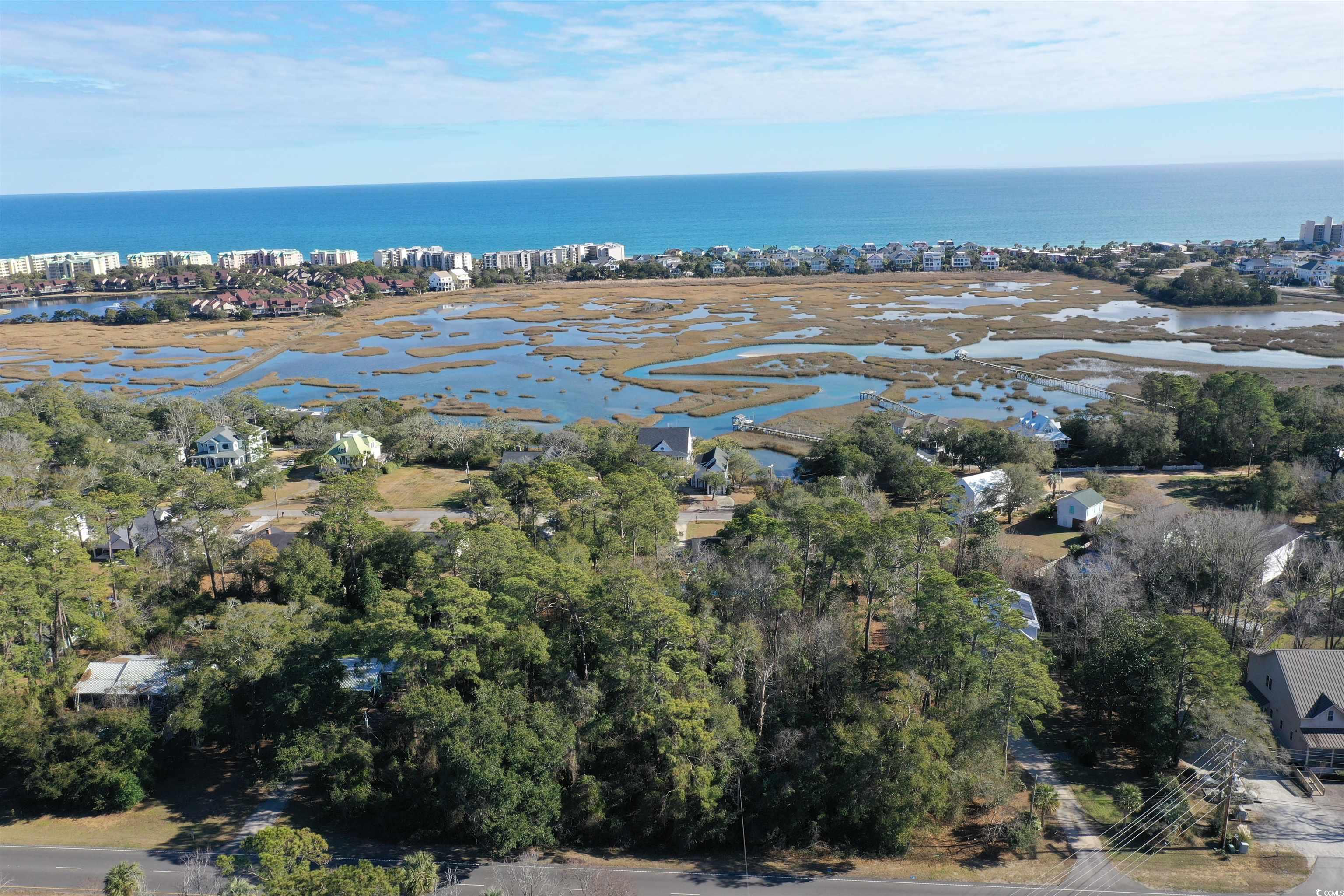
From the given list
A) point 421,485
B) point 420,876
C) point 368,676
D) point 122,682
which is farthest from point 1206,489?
point 122,682

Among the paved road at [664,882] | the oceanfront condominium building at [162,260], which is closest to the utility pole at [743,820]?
the paved road at [664,882]

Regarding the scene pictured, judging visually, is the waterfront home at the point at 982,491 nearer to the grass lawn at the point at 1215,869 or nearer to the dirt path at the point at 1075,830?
the dirt path at the point at 1075,830

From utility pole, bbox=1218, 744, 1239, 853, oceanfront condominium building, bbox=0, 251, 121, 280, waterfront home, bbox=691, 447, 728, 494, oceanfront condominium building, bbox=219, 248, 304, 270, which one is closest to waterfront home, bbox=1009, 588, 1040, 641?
utility pole, bbox=1218, 744, 1239, 853

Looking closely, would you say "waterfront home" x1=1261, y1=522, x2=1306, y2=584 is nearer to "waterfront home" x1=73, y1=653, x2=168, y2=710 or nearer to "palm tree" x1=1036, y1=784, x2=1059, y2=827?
"palm tree" x1=1036, y1=784, x2=1059, y2=827

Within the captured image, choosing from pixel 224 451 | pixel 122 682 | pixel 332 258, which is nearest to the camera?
pixel 122 682

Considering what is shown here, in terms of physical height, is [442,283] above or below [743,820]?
above

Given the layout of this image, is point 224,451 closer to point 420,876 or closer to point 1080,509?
point 420,876

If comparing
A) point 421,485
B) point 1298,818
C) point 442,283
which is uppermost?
point 442,283

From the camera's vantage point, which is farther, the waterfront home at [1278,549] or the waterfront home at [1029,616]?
the waterfront home at [1278,549]
